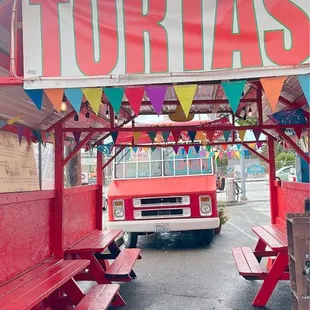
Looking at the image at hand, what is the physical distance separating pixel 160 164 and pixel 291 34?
7.12m

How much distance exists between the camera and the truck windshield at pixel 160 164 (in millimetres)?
9867

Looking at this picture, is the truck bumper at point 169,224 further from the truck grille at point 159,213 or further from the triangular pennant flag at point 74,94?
the triangular pennant flag at point 74,94

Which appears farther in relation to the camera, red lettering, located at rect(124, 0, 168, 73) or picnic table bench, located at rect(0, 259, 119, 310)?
picnic table bench, located at rect(0, 259, 119, 310)

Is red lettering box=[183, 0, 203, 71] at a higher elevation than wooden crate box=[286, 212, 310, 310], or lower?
higher

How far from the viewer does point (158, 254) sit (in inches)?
345

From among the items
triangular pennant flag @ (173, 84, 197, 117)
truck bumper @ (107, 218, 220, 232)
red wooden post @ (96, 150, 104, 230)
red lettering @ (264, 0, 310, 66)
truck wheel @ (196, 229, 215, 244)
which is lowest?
truck wheel @ (196, 229, 215, 244)

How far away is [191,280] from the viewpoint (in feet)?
21.5

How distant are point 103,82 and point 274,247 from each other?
10.5 ft

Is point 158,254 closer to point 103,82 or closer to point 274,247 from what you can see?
point 274,247

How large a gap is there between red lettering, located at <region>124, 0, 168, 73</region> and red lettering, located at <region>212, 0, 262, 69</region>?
421 mm

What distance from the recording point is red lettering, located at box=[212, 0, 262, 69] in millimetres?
3061

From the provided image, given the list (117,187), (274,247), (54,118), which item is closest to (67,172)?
(117,187)

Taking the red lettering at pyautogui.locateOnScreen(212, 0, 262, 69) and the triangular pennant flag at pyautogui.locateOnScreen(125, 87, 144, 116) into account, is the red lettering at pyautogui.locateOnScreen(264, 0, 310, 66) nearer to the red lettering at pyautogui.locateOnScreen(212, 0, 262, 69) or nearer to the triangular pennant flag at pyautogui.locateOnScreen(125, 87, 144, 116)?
the red lettering at pyautogui.locateOnScreen(212, 0, 262, 69)

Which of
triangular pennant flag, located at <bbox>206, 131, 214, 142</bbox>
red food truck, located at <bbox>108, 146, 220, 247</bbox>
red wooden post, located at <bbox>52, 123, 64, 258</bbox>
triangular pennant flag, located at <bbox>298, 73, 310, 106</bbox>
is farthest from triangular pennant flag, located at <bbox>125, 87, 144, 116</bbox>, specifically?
red food truck, located at <bbox>108, 146, 220, 247</bbox>
